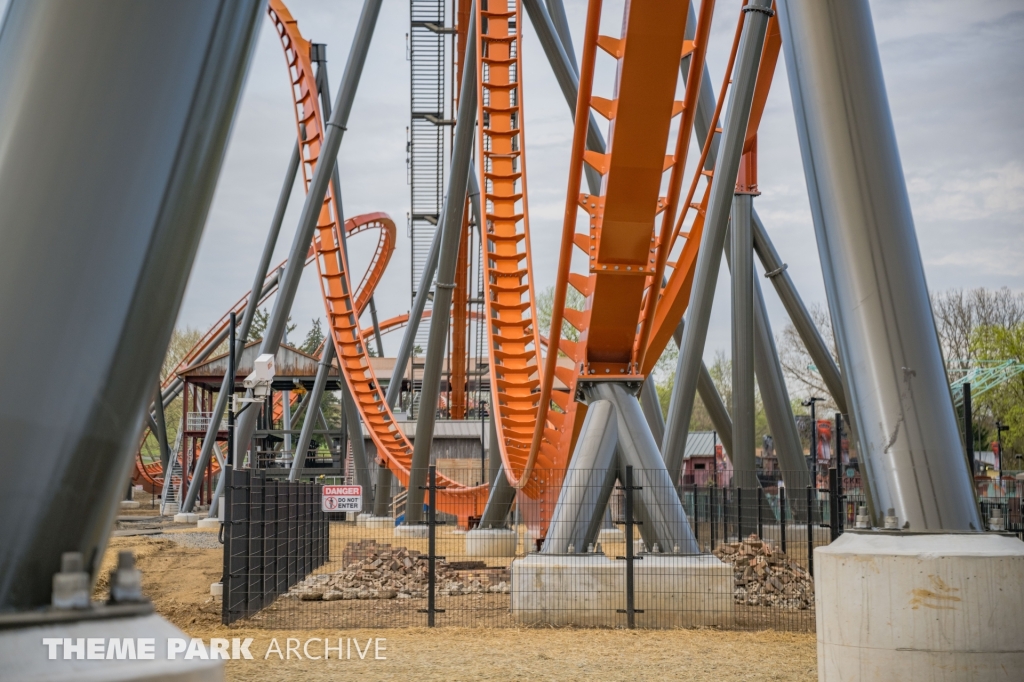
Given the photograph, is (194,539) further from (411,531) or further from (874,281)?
(874,281)

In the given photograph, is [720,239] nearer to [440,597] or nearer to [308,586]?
[440,597]

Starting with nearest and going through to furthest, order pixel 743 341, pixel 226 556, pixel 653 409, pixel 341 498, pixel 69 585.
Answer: pixel 69 585 → pixel 226 556 → pixel 341 498 → pixel 743 341 → pixel 653 409

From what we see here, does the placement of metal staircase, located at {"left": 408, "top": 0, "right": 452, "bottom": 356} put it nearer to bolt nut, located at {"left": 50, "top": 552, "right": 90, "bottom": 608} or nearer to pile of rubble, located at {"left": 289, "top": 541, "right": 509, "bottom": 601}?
pile of rubble, located at {"left": 289, "top": 541, "right": 509, "bottom": 601}

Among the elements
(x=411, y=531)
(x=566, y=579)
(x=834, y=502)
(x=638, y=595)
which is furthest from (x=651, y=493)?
(x=411, y=531)

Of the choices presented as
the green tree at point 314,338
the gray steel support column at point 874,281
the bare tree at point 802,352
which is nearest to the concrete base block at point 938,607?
the gray steel support column at point 874,281

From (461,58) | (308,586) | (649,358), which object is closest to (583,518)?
(649,358)

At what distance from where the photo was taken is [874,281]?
2.60m

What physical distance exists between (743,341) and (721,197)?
2.91 metres

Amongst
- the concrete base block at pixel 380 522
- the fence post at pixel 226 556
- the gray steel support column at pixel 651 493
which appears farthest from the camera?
the concrete base block at pixel 380 522

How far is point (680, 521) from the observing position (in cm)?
888

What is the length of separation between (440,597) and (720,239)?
5542 mm

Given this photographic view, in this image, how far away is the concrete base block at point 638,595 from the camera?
8484mm

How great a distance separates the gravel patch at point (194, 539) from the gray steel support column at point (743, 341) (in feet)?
28.0

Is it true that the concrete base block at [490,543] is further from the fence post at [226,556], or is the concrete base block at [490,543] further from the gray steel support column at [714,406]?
the fence post at [226,556]
